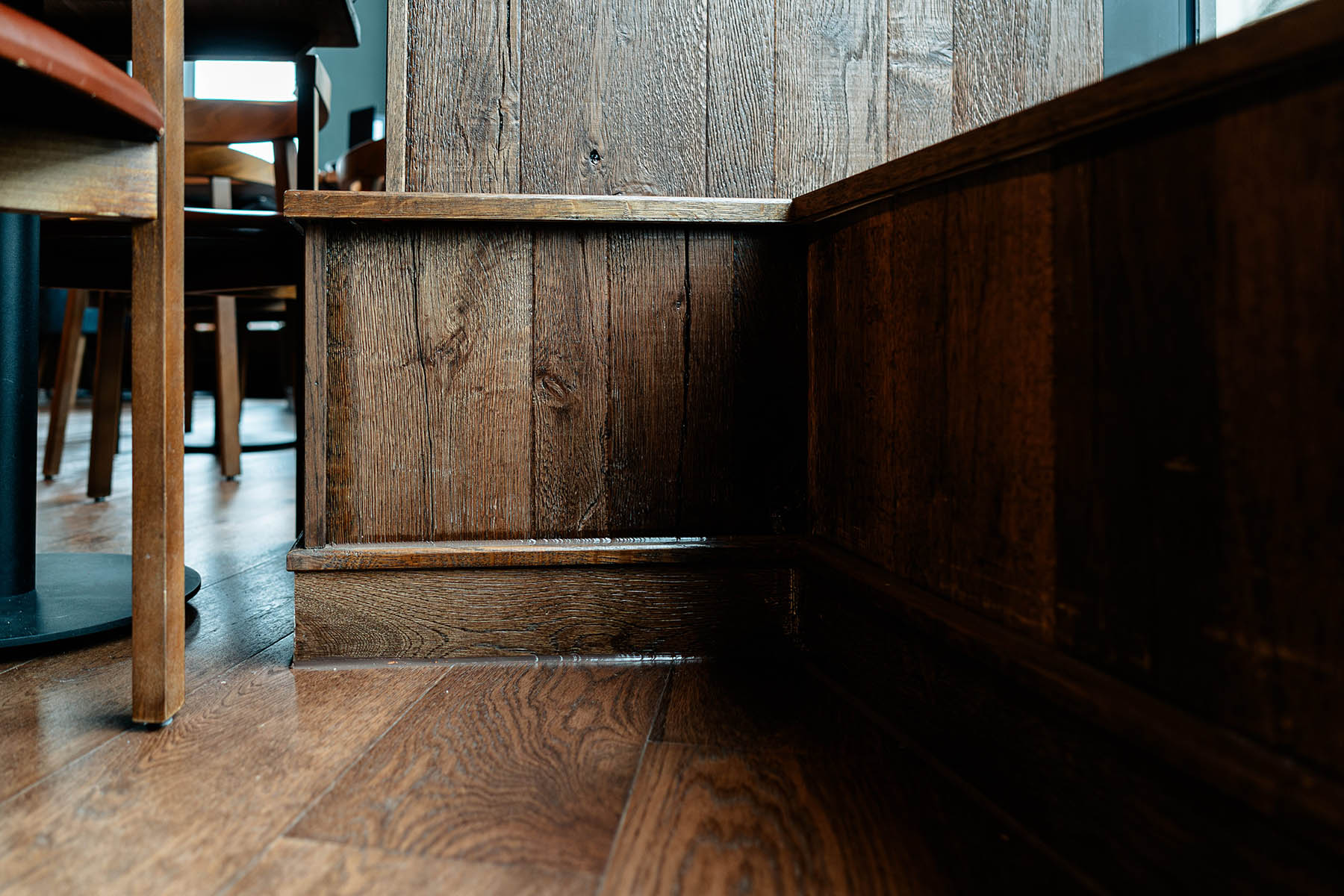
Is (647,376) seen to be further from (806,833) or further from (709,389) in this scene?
(806,833)

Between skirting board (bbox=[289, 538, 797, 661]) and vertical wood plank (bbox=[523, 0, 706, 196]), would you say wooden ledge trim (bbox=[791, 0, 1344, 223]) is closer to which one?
vertical wood plank (bbox=[523, 0, 706, 196])

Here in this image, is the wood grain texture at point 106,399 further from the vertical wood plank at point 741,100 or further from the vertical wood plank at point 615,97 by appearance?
the vertical wood plank at point 741,100

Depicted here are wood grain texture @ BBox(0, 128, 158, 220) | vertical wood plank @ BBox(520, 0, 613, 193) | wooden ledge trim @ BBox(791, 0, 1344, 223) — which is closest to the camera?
wooden ledge trim @ BBox(791, 0, 1344, 223)

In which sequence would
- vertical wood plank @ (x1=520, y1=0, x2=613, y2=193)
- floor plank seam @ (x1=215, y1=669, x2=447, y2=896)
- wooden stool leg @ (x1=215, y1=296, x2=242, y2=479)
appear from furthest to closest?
wooden stool leg @ (x1=215, y1=296, x2=242, y2=479) → vertical wood plank @ (x1=520, y1=0, x2=613, y2=193) → floor plank seam @ (x1=215, y1=669, x2=447, y2=896)

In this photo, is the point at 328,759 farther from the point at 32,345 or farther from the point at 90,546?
the point at 90,546

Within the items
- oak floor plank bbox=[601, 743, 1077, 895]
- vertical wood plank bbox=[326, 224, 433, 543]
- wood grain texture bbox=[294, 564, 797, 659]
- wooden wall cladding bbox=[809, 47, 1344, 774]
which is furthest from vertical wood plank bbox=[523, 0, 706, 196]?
oak floor plank bbox=[601, 743, 1077, 895]

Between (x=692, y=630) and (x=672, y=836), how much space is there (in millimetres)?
376

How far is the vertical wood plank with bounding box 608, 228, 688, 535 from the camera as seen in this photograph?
A: 91cm

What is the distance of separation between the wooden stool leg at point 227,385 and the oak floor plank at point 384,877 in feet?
6.58

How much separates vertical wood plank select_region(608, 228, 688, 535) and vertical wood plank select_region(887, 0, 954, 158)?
34 cm

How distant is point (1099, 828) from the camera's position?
510 mm

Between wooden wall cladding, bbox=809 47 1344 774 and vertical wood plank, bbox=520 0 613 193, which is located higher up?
vertical wood plank, bbox=520 0 613 193

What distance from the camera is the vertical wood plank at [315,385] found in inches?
34.4

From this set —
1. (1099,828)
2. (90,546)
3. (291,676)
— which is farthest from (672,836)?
(90,546)
